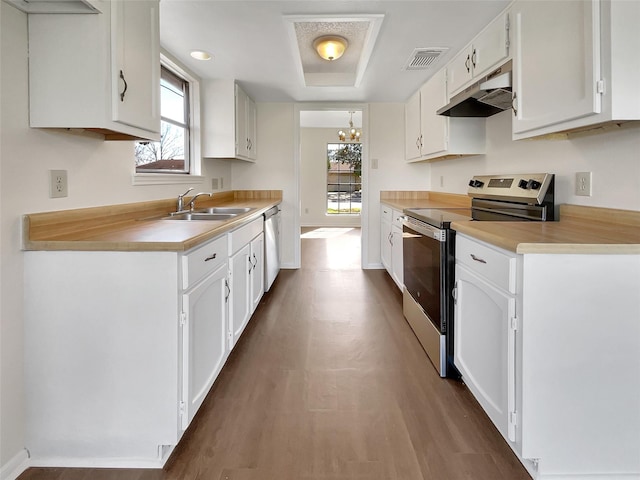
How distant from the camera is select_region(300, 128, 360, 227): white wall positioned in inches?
382

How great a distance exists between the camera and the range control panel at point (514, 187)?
2.16 m

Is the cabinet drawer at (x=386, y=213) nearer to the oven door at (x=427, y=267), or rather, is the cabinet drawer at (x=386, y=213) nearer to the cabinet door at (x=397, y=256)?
the cabinet door at (x=397, y=256)

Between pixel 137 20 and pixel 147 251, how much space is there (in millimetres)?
1022

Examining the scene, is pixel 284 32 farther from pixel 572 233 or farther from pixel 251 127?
pixel 572 233

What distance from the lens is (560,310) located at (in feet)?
4.52

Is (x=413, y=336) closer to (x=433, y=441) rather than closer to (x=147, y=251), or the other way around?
(x=433, y=441)

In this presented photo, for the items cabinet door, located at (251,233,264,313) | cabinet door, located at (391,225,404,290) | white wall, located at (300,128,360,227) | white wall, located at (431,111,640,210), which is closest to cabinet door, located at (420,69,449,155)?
white wall, located at (431,111,640,210)

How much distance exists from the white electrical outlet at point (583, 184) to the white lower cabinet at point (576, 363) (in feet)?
2.28

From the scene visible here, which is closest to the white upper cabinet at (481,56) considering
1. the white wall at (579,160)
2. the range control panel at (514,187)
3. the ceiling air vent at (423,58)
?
the ceiling air vent at (423,58)

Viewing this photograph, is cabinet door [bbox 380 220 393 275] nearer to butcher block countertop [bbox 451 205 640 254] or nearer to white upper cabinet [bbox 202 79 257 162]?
white upper cabinet [bbox 202 79 257 162]

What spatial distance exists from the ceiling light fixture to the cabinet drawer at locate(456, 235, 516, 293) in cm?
213

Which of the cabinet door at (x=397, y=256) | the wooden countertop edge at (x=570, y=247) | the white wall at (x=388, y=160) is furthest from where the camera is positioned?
the white wall at (x=388, y=160)

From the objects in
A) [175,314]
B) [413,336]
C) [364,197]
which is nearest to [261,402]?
[175,314]

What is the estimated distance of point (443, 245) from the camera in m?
2.15
